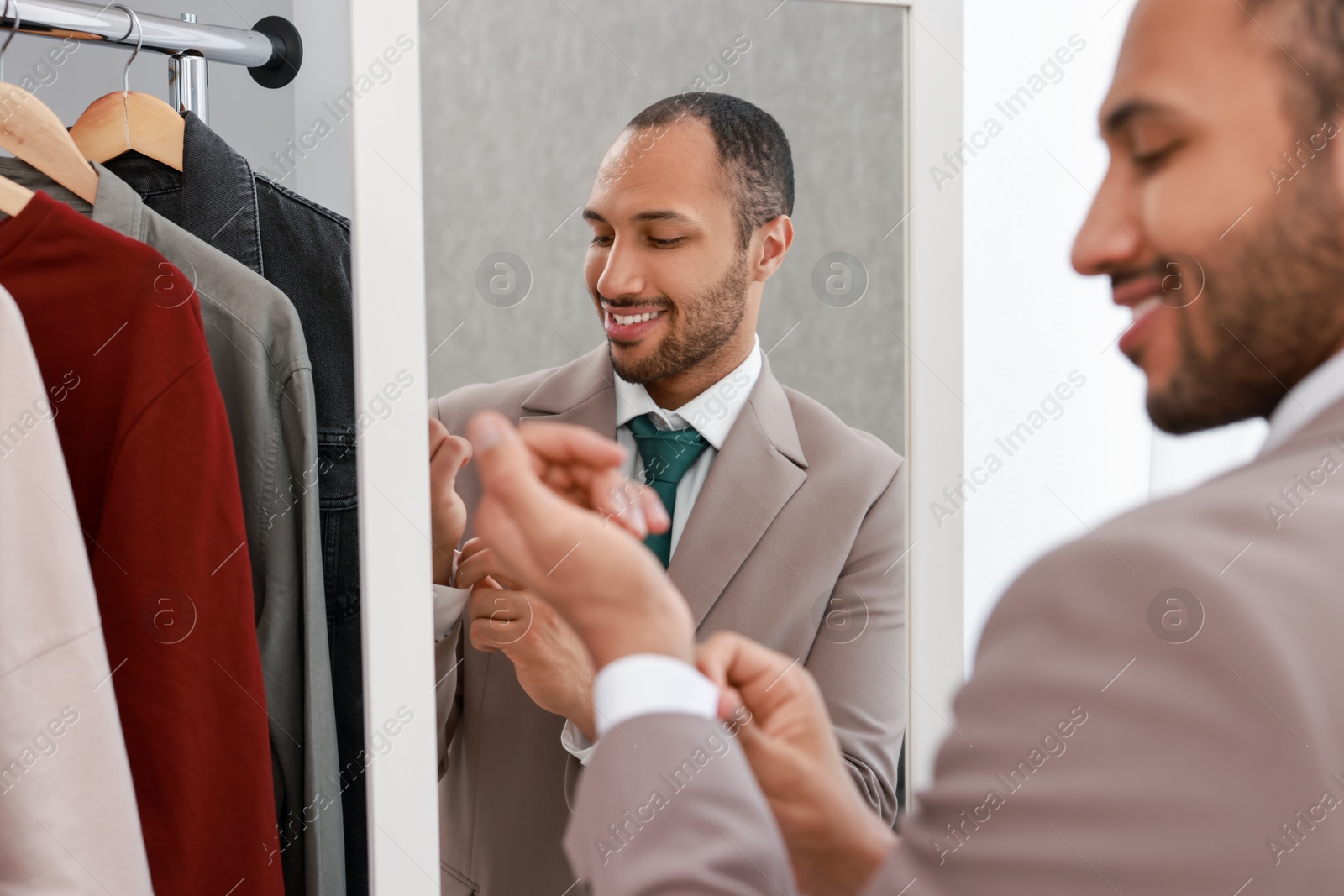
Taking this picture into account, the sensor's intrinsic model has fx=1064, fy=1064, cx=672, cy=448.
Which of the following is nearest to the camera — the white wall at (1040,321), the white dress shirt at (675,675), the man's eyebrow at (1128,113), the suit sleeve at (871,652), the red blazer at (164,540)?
the white dress shirt at (675,675)

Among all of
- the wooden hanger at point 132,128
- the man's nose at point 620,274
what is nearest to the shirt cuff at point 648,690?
the man's nose at point 620,274

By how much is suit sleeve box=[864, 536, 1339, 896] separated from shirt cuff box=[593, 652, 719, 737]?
151mm

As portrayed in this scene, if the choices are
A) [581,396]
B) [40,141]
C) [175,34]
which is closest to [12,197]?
[40,141]

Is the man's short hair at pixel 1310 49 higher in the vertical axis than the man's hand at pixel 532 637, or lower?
higher

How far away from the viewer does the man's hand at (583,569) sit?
604 millimetres

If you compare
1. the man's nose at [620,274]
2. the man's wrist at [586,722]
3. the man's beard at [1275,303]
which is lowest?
the man's wrist at [586,722]

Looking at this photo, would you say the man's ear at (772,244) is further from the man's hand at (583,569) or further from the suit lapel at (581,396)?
the man's hand at (583,569)

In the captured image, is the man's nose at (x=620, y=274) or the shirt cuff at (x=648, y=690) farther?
the man's nose at (x=620, y=274)

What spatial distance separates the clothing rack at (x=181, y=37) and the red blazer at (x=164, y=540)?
0.16 meters

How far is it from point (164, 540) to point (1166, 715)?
2.22 feet

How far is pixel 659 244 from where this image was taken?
2.78 ft

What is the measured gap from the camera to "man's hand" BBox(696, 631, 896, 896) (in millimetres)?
718

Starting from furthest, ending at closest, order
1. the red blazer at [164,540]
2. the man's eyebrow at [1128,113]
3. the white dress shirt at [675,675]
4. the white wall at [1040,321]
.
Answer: the white wall at [1040,321]
the red blazer at [164,540]
the man's eyebrow at [1128,113]
the white dress shirt at [675,675]

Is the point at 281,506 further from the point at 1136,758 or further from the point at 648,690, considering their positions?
the point at 1136,758
